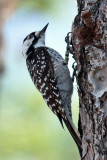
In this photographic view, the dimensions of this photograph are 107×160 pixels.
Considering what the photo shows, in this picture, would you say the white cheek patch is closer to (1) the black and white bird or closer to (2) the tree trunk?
(1) the black and white bird

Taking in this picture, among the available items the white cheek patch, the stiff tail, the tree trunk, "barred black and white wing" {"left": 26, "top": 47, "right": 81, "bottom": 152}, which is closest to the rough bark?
the white cheek patch

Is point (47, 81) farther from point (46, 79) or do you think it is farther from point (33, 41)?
point (33, 41)

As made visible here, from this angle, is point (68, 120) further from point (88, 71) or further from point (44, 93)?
point (88, 71)

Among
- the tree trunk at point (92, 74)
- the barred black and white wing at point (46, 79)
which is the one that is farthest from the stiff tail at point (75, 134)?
the tree trunk at point (92, 74)

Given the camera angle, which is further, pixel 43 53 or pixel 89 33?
pixel 43 53

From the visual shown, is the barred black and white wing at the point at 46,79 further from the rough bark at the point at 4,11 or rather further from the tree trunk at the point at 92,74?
the rough bark at the point at 4,11

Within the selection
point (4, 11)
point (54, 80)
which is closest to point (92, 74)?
point (54, 80)

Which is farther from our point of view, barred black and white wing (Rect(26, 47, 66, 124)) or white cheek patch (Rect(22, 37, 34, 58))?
white cheek patch (Rect(22, 37, 34, 58))

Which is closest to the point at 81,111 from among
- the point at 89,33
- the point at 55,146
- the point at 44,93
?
the point at 89,33
